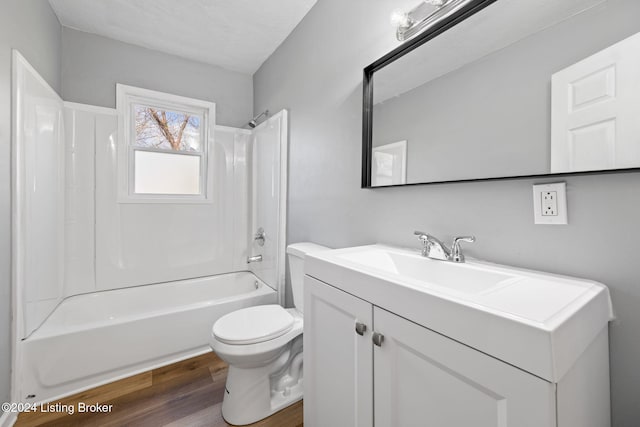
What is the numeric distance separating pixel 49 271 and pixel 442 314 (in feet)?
8.11

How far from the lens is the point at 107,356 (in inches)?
65.4

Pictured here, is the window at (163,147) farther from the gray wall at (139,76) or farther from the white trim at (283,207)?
the white trim at (283,207)

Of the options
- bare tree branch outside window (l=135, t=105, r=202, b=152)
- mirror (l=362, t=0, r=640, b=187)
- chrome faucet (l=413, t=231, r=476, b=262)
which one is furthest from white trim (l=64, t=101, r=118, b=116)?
chrome faucet (l=413, t=231, r=476, b=262)

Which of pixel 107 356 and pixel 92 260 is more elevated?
pixel 92 260

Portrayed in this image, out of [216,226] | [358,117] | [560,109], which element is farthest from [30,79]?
[560,109]

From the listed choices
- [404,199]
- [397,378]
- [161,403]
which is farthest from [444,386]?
[161,403]

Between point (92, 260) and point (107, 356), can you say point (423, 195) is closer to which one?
point (107, 356)

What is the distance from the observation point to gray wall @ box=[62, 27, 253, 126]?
2104mm

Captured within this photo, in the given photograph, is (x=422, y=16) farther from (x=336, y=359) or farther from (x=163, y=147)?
(x=163, y=147)

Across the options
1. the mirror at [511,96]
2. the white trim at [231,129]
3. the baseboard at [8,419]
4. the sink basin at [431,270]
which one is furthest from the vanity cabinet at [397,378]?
the white trim at [231,129]

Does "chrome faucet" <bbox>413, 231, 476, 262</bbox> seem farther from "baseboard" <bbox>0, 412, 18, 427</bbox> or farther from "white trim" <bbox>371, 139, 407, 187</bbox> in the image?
"baseboard" <bbox>0, 412, 18, 427</bbox>

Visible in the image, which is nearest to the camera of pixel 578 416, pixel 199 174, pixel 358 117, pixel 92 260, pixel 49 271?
pixel 578 416

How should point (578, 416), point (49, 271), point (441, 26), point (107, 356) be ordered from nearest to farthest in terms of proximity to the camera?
point (578, 416) → point (441, 26) → point (107, 356) → point (49, 271)

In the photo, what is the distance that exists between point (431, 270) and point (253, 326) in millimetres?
1005
